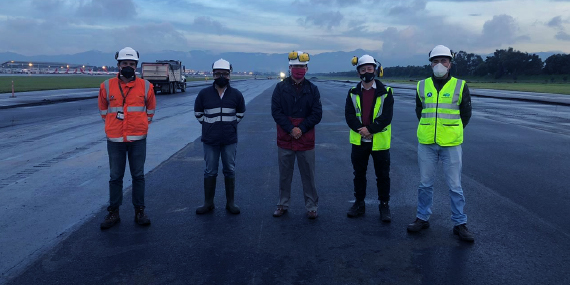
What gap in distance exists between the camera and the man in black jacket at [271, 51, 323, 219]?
584 cm

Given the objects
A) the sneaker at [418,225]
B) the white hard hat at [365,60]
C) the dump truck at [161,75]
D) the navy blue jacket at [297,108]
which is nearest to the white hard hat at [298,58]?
the navy blue jacket at [297,108]

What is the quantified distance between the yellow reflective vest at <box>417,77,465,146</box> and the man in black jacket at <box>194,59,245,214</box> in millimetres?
2351

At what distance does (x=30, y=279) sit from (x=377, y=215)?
3.85 metres

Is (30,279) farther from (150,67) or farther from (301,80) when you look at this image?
(150,67)

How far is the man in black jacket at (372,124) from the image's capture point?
5.75 metres

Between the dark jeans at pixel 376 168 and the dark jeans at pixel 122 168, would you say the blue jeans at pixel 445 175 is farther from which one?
the dark jeans at pixel 122 168

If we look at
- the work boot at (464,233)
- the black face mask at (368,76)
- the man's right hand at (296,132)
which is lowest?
the work boot at (464,233)

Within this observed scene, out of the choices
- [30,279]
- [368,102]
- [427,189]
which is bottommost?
[30,279]

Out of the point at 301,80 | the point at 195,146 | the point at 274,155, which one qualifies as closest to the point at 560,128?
the point at 274,155

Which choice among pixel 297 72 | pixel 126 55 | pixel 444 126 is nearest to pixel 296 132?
pixel 297 72

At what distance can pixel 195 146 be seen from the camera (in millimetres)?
11320

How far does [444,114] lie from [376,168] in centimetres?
111

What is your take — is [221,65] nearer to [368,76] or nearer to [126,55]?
[126,55]

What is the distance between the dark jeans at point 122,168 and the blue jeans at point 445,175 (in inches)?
129
